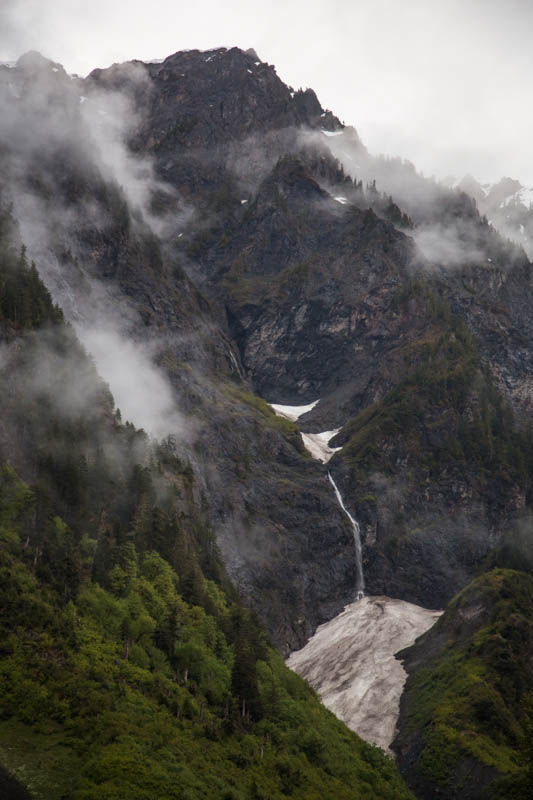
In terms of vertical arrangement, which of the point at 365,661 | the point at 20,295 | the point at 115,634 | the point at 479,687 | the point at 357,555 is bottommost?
the point at 479,687

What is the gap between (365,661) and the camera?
143750mm

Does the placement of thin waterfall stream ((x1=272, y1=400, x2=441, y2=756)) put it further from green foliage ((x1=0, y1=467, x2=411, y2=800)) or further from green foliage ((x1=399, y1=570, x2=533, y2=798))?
green foliage ((x1=0, y1=467, x2=411, y2=800))

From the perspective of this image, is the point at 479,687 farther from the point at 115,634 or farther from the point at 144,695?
the point at 115,634

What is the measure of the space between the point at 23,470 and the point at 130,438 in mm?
29354

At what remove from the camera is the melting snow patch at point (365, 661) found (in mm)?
127938

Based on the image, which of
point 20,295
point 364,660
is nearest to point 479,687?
point 364,660

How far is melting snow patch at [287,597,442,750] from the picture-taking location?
128 metres

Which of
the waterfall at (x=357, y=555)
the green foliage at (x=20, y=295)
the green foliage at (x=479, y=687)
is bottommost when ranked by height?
the green foliage at (x=479, y=687)

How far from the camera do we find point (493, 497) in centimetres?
19762

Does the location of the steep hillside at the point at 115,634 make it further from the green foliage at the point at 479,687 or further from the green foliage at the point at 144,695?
the green foliage at the point at 479,687

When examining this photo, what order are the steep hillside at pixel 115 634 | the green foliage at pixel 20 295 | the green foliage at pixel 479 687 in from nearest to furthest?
the steep hillside at pixel 115 634 < the green foliage at pixel 479 687 < the green foliage at pixel 20 295

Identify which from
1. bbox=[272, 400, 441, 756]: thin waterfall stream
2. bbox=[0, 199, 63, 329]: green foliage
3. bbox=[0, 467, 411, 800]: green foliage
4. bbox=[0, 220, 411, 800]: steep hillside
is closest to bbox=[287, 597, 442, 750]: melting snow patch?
bbox=[272, 400, 441, 756]: thin waterfall stream

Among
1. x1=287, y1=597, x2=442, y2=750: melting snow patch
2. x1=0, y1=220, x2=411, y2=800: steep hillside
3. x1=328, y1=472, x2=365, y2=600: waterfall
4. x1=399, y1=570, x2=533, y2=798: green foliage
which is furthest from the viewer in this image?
x1=328, y1=472, x2=365, y2=600: waterfall

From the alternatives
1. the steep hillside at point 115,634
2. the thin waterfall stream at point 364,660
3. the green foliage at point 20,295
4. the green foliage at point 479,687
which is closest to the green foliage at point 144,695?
the steep hillside at point 115,634
